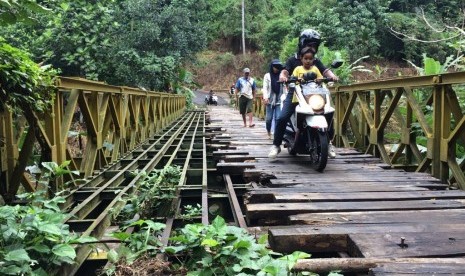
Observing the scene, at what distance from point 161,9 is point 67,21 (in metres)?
6.26

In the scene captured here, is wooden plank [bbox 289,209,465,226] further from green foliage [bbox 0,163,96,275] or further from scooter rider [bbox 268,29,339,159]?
scooter rider [bbox 268,29,339,159]

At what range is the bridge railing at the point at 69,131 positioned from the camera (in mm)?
3715

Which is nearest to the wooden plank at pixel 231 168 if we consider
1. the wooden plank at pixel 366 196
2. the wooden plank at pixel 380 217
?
the wooden plank at pixel 366 196

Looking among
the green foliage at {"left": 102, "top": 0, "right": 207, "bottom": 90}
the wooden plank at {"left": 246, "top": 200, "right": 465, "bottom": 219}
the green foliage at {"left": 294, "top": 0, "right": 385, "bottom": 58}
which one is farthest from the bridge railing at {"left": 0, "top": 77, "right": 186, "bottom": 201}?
the green foliage at {"left": 294, "top": 0, "right": 385, "bottom": 58}

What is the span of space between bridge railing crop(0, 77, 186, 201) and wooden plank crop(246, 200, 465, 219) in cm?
188

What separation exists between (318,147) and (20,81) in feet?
9.55

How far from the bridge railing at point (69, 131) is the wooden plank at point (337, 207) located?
6.17 ft

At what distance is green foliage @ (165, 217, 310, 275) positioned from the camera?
2.02 metres

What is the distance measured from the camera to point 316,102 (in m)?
4.77

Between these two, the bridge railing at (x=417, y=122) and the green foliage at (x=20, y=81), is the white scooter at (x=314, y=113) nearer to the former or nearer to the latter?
the bridge railing at (x=417, y=122)

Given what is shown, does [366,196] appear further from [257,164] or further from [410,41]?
[410,41]

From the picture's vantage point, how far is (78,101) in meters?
4.53

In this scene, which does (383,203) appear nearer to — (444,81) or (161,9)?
(444,81)

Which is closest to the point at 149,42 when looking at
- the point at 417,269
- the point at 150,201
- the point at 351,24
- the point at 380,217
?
the point at 351,24
